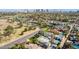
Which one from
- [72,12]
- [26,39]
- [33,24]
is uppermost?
[72,12]

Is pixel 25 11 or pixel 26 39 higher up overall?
pixel 25 11
